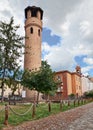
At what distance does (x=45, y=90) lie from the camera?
3584 centimetres

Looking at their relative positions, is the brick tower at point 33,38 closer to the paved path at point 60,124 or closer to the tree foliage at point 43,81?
the tree foliage at point 43,81

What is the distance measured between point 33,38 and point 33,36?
59 cm

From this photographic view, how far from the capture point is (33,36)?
178ft

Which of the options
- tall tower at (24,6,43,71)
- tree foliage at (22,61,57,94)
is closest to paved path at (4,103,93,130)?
tree foliage at (22,61,57,94)

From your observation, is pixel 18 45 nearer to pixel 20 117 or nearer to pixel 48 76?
pixel 48 76

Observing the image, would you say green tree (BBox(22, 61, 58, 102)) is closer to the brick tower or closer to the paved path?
the brick tower

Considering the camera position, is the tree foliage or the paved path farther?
the tree foliage

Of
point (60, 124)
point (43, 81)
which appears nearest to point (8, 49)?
point (43, 81)

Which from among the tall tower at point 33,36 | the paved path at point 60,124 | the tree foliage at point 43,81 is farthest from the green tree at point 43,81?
the paved path at point 60,124

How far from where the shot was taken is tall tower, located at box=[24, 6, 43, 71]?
Answer: 172 feet

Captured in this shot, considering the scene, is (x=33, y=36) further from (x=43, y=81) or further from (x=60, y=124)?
(x=60, y=124)

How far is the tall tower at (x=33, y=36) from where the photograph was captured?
52.3 meters

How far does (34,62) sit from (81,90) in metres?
34.4

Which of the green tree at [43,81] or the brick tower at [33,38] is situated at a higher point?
the brick tower at [33,38]
